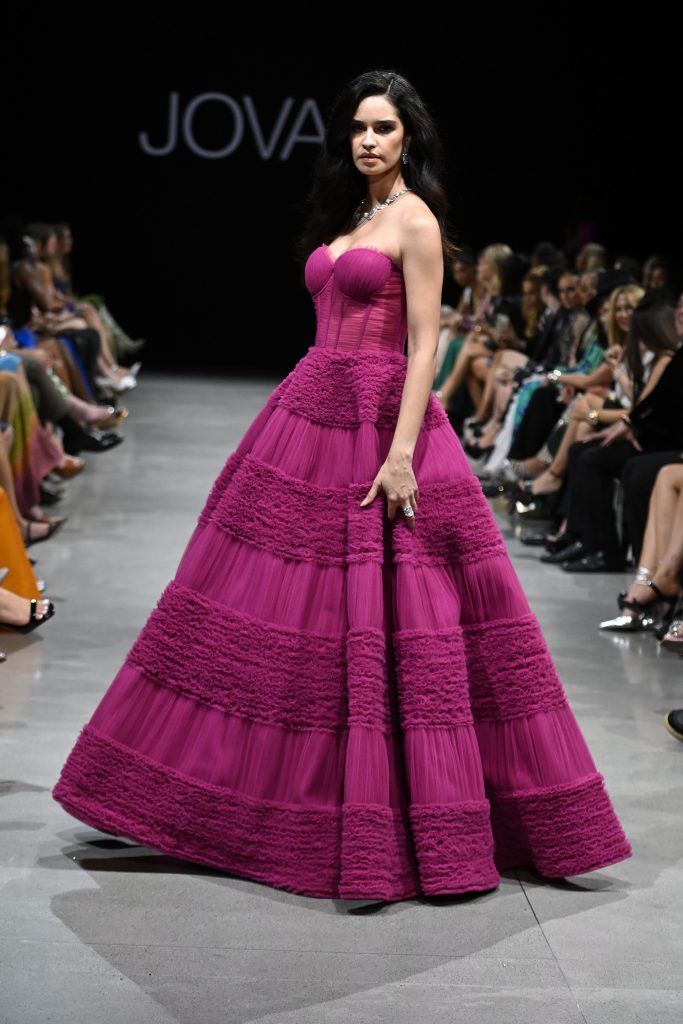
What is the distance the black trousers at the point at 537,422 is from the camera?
6.68 metres

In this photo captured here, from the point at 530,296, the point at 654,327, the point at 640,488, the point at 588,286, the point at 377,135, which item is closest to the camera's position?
the point at 377,135

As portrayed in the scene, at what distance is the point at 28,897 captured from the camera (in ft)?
7.95

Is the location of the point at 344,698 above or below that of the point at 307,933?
above

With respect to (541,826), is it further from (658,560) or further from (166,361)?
(166,361)

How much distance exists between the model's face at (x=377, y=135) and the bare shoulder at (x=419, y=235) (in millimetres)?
102

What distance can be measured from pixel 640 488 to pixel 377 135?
2.44 meters

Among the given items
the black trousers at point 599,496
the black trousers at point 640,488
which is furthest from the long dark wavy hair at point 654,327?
the black trousers at point 640,488

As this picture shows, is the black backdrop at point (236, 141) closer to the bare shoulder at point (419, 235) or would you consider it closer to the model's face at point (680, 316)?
the model's face at point (680, 316)

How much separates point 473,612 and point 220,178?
35.6ft

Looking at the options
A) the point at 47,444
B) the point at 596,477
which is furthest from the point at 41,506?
the point at 596,477

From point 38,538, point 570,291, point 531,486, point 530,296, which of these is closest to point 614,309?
point 531,486

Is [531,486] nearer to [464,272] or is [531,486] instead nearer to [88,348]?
[464,272]

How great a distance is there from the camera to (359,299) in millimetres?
2574

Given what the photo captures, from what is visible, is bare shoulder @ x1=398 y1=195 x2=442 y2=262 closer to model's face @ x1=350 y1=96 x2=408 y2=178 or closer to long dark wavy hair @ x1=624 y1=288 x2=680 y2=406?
model's face @ x1=350 y1=96 x2=408 y2=178
